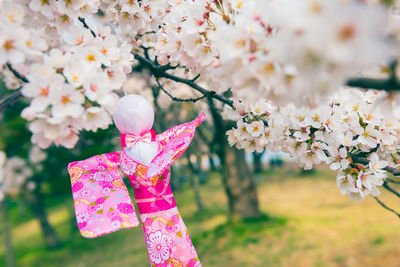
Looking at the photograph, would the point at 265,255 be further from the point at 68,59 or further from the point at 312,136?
the point at 68,59

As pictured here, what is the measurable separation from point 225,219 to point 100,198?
660cm

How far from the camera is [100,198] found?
1.80m

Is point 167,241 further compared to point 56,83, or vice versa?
point 167,241

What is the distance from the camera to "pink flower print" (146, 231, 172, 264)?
6.39ft

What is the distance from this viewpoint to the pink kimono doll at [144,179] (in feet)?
5.98

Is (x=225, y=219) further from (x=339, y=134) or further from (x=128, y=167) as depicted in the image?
(x=339, y=134)

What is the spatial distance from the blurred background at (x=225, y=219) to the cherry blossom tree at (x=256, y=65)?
1717mm

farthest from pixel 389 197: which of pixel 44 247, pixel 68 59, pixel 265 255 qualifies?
pixel 44 247

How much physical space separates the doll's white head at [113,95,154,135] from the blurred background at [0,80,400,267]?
4.40ft

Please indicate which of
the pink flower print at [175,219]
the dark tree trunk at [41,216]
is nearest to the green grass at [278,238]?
the dark tree trunk at [41,216]

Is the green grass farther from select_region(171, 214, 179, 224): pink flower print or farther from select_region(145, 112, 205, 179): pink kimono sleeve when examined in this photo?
select_region(145, 112, 205, 179): pink kimono sleeve

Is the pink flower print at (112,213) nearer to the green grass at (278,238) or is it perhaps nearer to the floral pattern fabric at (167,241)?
the floral pattern fabric at (167,241)

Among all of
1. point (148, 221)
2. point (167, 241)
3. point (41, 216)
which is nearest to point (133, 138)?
point (148, 221)

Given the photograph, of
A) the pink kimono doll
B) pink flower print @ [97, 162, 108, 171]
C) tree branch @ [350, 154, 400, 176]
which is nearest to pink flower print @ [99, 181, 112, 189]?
the pink kimono doll
